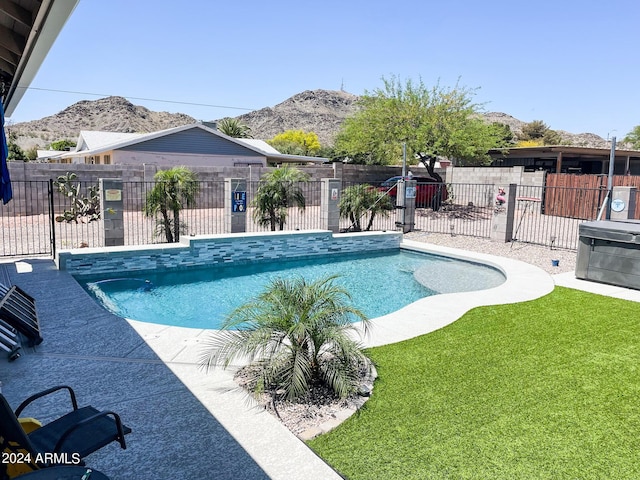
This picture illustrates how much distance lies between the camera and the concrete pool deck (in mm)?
3352

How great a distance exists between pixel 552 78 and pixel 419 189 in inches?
1043

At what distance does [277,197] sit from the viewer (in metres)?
14.6

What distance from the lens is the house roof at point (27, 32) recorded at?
3549 mm

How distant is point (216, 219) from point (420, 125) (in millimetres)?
10614

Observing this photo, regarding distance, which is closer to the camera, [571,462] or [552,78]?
[571,462]

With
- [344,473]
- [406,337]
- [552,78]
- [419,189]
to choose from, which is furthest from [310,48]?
[344,473]

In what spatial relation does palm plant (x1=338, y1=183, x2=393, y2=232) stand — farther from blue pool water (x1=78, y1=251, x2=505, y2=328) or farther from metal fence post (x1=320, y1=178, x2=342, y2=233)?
blue pool water (x1=78, y1=251, x2=505, y2=328)

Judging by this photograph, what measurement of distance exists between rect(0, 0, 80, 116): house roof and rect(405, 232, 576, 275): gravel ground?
10.1m

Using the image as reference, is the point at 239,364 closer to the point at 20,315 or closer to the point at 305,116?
the point at 20,315

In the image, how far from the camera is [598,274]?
30.5 feet

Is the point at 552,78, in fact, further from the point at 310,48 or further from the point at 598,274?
the point at 598,274

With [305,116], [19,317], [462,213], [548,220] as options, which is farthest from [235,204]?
[305,116]

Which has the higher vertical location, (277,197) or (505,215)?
(277,197)

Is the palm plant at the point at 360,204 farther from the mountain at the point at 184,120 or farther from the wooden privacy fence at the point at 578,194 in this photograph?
the mountain at the point at 184,120
